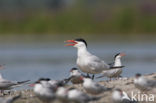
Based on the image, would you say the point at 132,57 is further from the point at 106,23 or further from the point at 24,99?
the point at 24,99

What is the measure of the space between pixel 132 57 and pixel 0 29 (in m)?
11.4

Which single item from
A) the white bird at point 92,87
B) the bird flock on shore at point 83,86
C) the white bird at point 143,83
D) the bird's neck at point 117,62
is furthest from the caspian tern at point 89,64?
the white bird at point 92,87

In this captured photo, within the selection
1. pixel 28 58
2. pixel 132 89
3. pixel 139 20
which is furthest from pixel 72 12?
pixel 132 89

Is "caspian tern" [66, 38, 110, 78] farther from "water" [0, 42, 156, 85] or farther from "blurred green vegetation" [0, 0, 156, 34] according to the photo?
"blurred green vegetation" [0, 0, 156, 34]

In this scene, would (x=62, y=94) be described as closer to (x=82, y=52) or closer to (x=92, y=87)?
(x=92, y=87)

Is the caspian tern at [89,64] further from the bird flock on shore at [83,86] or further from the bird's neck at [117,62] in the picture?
the bird's neck at [117,62]

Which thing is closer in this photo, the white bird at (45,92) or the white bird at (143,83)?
the white bird at (45,92)

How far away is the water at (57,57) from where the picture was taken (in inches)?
623

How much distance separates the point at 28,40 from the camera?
28.6 meters

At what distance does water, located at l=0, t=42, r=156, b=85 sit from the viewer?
51.9ft

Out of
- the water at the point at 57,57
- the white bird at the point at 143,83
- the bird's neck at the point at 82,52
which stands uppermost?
the water at the point at 57,57

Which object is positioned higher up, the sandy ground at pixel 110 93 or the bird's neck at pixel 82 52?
the bird's neck at pixel 82 52

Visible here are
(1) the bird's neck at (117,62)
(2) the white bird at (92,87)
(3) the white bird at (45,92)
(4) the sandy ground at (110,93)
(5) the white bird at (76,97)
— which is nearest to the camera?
(5) the white bird at (76,97)

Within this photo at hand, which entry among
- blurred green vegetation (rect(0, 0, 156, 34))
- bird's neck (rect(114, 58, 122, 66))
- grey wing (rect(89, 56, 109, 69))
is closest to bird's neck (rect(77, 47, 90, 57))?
grey wing (rect(89, 56, 109, 69))
